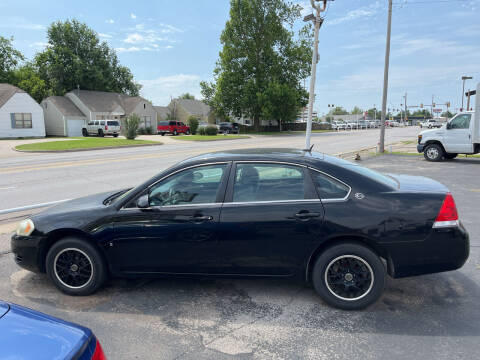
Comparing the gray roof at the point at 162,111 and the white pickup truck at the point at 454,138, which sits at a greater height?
the gray roof at the point at 162,111

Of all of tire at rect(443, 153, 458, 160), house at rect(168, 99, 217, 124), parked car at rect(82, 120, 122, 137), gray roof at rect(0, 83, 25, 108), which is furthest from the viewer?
house at rect(168, 99, 217, 124)

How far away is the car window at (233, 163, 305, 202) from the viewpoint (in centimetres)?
368

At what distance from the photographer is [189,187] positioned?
3.89 m

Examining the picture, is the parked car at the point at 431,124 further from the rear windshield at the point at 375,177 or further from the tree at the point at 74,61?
the rear windshield at the point at 375,177

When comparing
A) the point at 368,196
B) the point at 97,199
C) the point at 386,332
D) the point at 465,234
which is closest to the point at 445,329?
the point at 386,332

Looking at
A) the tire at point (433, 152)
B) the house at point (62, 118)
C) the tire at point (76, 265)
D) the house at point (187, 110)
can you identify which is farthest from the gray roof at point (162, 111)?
the tire at point (76, 265)

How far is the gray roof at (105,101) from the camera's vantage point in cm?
5104

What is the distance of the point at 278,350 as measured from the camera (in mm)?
2943

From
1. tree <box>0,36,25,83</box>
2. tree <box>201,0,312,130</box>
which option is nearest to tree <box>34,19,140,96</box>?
tree <box>0,36,25,83</box>

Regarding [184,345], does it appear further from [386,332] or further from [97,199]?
[97,199]

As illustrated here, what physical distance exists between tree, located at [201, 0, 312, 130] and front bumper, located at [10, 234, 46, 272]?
4928 centimetres

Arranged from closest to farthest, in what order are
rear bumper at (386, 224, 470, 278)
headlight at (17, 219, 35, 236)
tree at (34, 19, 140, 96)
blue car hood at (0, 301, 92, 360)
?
1. blue car hood at (0, 301, 92, 360)
2. rear bumper at (386, 224, 470, 278)
3. headlight at (17, 219, 35, 236)
4. tree at (34, 19, 140, 96)

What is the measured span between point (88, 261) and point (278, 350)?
7.05 ft

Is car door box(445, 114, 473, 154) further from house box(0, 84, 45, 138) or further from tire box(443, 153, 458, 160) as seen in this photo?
house box(0, 84, 45, 138)
